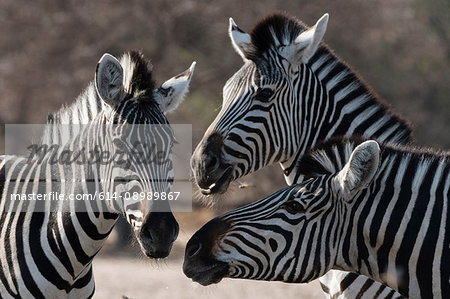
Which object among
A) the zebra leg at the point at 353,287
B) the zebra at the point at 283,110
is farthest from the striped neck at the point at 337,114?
the zebra leg at the point at 353,287

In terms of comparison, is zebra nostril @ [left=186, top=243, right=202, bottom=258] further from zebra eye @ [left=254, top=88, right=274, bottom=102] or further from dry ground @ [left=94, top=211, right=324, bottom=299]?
dry ground @ [left=94, top=211, right=324, bottom=299]

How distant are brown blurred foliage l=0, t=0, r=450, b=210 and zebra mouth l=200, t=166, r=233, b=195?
1312 cm

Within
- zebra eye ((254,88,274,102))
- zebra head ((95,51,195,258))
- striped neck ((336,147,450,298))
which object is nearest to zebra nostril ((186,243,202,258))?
zebra head ((95,51,195,258))

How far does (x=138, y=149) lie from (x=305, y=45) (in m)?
1.76

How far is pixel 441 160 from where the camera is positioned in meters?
5.15

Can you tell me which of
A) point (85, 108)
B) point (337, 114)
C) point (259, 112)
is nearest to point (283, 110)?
point (259, 112)

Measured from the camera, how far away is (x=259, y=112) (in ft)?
21.5

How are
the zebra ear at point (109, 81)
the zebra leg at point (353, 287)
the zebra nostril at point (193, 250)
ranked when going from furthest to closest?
the zebra ear at point (109, 81), the zebra leg at point (353, 287), the zebra nostril at point (193, 250)

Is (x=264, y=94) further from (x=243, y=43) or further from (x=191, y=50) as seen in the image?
(x=191, y=50)

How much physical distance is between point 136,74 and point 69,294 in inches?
72.4

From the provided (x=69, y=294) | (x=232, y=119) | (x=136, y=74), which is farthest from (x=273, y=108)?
(x=69, y=294)

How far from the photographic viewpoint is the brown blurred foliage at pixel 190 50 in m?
20.0

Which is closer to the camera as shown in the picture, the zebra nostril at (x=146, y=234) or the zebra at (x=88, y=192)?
the zebra nostril at (x=146, y=234)

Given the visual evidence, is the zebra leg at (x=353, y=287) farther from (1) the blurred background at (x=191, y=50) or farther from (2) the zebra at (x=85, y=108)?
(1) the blurred background at (x=191, y=50)
